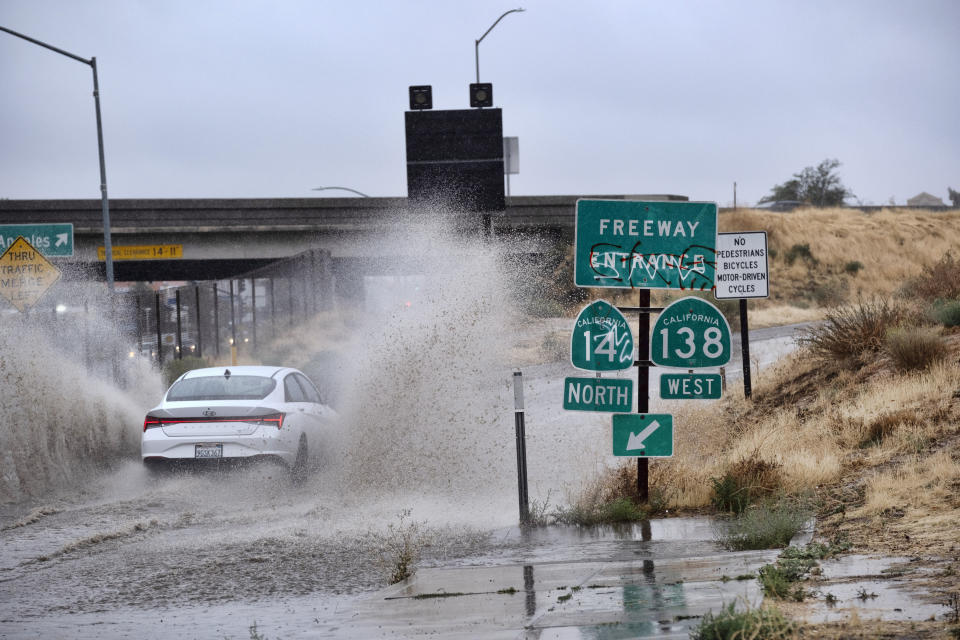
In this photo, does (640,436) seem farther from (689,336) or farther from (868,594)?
(868,594)

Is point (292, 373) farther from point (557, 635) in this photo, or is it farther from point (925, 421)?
point (557, 635)

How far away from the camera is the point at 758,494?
1061cm

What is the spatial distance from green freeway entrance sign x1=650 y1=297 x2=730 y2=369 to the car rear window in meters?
5.32

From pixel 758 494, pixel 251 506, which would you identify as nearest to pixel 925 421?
pixel 758 494

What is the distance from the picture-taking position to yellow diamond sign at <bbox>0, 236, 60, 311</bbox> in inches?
879

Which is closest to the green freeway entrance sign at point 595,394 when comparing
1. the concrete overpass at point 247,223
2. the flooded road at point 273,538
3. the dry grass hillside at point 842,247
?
the flooded road at point 273,538

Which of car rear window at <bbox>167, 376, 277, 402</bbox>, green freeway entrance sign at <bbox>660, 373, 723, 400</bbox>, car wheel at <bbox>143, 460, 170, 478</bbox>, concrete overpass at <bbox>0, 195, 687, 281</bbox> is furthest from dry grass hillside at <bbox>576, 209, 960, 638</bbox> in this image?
concrete overpass at <bbox>0, 195, 687, 281</bbox>

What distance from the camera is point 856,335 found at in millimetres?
→ 17656

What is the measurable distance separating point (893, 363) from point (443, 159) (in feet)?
62.0

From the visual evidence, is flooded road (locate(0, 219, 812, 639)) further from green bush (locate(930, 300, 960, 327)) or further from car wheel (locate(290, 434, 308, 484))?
green bush (locate(930, 300, 960, 327))

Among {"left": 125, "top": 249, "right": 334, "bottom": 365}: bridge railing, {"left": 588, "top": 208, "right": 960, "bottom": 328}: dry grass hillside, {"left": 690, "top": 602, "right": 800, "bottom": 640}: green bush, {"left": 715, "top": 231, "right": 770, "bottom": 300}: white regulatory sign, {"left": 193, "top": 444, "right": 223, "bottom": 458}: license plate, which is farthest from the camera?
{"left": 588, "top": 208, "right": 960, "bottom": 328}: dry grass hillside

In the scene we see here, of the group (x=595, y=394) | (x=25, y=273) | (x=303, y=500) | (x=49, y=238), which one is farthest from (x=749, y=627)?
(x=49, y=238)

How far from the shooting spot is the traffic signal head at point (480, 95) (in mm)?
29688

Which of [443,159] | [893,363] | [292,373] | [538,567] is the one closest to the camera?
[538,567]
